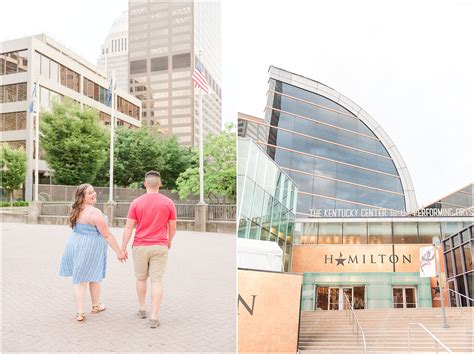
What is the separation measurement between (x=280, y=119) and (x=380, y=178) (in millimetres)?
941

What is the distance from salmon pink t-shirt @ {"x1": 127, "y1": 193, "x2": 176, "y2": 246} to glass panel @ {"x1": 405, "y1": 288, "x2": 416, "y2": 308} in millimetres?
1696

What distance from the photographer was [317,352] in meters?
2.99

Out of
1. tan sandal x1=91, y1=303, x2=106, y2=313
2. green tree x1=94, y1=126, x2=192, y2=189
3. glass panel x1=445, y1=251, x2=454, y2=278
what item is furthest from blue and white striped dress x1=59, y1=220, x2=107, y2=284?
green tree x1=94, y1=126, x2=192, y2=189

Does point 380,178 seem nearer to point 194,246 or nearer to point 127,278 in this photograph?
point 127,278

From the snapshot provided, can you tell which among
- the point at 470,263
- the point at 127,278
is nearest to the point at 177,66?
the point at 127,278

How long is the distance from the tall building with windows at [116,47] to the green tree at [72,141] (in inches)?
30.3

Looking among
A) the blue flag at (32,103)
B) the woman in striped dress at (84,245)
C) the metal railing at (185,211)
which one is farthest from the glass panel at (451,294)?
the metal railing at (185,211)

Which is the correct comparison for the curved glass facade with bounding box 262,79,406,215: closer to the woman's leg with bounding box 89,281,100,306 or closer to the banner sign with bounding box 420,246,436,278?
the banner sign with bounding box 420,246,436,278

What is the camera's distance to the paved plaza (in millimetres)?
2975

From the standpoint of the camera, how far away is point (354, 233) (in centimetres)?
324

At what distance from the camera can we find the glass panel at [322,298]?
3.26 m

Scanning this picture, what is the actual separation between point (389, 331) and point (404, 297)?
0.25 meters

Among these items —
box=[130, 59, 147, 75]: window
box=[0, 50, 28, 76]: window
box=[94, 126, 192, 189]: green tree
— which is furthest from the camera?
box=[94, 126, 192, 189]: green tree

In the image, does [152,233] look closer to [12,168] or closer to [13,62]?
[12,168]
